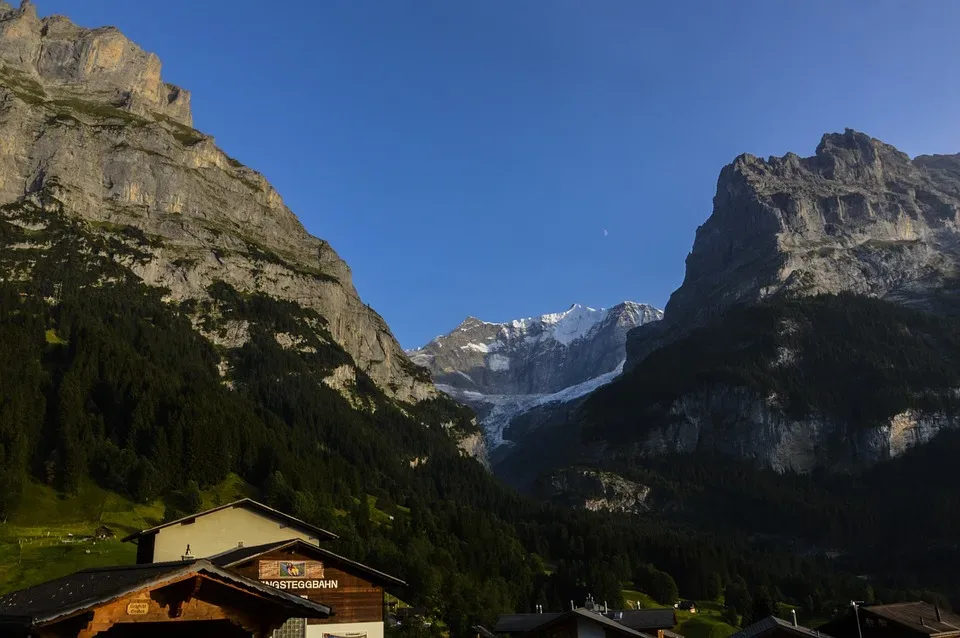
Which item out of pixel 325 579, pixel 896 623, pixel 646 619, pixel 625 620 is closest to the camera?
pixel 325 579

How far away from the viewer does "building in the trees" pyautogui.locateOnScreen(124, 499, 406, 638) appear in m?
38.6

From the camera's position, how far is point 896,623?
62.4 metres

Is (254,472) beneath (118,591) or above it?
above

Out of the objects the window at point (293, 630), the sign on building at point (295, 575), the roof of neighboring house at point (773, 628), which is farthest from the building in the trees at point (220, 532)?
the roof of neighboring house at point (773, 628)

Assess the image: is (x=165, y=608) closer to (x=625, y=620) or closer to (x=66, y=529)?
(x=625, y=620)

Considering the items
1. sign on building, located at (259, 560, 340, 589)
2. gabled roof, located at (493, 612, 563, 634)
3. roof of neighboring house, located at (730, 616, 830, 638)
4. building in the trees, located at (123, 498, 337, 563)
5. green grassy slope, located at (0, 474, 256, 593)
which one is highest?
green grassy slope, located at (0, 474, 256, 593)

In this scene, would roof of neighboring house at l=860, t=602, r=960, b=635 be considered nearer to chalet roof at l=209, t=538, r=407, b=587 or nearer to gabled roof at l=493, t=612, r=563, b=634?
gabled roof at l=493, t=612, r=563, b=634

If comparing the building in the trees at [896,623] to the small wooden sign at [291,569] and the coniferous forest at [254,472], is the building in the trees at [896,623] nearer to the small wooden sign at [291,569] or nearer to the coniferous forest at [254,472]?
the small wooden sign at [291,569]

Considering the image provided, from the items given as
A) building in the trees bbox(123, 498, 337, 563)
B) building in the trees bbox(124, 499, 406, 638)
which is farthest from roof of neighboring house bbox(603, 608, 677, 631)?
building in the trees bbox(124, 499, 406, 638)

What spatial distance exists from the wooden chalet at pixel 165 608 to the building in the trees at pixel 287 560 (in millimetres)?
18142

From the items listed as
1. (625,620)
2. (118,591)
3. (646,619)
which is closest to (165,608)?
(118,591)

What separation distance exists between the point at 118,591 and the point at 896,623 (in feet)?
212

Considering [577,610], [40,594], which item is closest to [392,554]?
[577,610]

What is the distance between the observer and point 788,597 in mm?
182750
